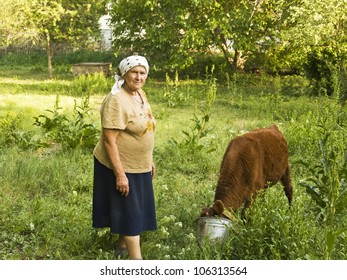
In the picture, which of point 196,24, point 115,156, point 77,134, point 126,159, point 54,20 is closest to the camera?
point 115,156

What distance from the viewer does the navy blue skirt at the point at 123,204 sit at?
454 cm

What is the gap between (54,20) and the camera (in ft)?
65.4

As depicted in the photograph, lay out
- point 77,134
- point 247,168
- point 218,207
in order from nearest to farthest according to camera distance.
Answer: point 218,207, point 247,168, point 77,134

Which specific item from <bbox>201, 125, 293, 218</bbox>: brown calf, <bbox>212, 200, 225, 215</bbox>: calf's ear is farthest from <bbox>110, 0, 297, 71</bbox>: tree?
<bbox>212, 200, 225, 215</bbox>: calf's ear

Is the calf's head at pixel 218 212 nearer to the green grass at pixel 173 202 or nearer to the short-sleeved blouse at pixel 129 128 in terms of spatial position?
the green grass at pixel 173 202

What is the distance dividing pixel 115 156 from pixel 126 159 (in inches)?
5.3

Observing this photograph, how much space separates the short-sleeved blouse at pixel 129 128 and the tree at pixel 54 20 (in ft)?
53.1

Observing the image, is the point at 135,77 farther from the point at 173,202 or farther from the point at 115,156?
the point at 173,202

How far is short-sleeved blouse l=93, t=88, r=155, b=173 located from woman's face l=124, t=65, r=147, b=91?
0.08 meters

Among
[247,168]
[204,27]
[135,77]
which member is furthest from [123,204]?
[204,27]

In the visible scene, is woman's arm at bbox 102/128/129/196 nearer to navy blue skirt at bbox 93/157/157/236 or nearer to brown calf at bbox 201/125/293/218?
navy blue skirt at bbox 93/157/157/236

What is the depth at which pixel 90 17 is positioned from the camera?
898 inches

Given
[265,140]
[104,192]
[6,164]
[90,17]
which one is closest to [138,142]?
[104,192]

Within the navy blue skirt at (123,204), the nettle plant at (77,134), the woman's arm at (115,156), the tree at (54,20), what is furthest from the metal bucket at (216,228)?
the tree at (54,20)
